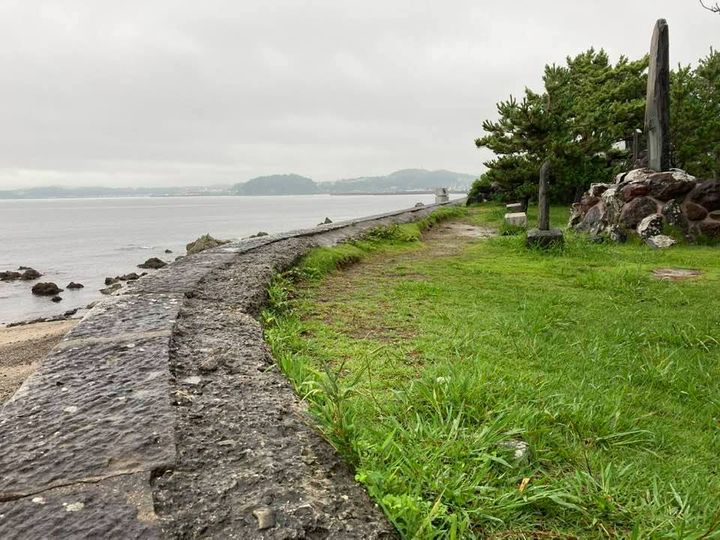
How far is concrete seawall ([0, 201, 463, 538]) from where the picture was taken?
48.4 inches

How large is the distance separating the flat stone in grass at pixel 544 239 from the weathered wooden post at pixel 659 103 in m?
4.19

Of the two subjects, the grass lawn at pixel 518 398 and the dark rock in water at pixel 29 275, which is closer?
the grass lawn at pixel 518 398

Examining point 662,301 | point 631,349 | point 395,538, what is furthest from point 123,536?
point 662,301

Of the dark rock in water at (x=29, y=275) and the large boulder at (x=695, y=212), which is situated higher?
the large boulder at (x=695, y=212)

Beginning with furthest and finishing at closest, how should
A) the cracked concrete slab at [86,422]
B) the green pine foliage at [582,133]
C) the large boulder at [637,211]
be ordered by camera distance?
the green pine foliage at [582,133] < the large boulder at [637,211] < the cracked concrete slab at [86,422]

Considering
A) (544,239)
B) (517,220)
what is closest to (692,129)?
(517,220)

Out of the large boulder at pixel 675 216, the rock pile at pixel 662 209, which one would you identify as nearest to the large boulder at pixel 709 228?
the rock pile at pixel 662 209

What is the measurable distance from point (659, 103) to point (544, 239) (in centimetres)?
536

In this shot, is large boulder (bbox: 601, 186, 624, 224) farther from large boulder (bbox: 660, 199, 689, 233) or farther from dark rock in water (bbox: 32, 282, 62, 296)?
dark rock in water (bbox: 32, 282, 62, 296)

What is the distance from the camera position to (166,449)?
1516mm

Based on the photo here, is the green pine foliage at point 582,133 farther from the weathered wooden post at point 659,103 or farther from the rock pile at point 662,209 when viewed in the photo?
the rock pile at point 662,209

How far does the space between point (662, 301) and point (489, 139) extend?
14.0 metres

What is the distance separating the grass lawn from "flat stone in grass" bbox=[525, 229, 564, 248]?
2894 mm

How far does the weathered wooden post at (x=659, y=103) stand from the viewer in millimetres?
10484
